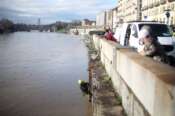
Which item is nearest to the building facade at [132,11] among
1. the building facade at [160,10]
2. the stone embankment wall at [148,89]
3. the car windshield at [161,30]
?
→ the building facade at [160,10]

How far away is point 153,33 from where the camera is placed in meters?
16.1

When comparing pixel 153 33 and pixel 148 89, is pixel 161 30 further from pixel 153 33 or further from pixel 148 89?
pixel 148 89

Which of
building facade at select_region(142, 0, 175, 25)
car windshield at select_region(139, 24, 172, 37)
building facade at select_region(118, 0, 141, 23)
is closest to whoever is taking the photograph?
car windshield at select_region(139, 24, 172, 37)

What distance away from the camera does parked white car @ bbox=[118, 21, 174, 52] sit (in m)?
15.8

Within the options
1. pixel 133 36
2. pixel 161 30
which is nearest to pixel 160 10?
pixel 161 30

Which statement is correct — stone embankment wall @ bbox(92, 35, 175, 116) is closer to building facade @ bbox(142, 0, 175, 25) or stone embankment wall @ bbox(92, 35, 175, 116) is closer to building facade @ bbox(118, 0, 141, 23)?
building facade @ bbox(142, 0, 175, 25)

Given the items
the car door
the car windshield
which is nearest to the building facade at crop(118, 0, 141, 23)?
the car door

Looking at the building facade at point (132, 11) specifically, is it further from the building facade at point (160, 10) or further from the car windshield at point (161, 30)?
the car windshield at point (161, 30)

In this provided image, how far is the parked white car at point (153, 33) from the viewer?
15793mm

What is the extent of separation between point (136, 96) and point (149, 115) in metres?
1.31

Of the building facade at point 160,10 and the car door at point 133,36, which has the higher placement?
the building facade at point 160,10

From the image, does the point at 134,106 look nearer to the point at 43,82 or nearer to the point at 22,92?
the point at 22,92

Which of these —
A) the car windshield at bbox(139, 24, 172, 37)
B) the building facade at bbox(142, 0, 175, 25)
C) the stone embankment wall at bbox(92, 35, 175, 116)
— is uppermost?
the building facade at bbox(142, 0, 175, 25)

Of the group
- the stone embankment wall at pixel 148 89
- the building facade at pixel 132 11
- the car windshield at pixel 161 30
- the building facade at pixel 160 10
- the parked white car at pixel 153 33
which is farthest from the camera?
the building facade at pixel 132 11
